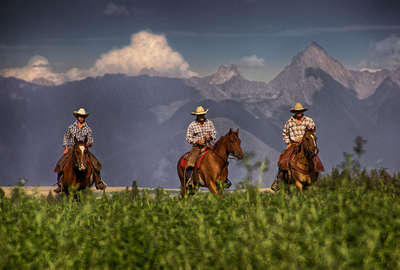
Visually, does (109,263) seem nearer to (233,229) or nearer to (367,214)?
(233,229)

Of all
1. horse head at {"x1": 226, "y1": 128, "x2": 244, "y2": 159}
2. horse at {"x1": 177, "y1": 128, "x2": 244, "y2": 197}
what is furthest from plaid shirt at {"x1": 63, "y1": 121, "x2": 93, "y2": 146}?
horse head at {"x1": 226, "y1": 128, "x2": 244, "y2": 159}

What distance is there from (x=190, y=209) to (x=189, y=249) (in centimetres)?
300

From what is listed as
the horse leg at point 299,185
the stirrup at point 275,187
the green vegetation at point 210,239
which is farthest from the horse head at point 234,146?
the green vegetation at point 210,239

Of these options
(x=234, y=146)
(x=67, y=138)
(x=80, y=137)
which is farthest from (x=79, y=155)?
(x=234, y=146)

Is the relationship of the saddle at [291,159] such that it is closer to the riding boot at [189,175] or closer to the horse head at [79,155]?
the riding boot at [189,175]

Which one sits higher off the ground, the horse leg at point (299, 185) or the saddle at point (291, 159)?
the saddle at point (291, 159)

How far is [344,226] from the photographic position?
27.4ft

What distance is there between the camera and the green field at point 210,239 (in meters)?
6.98

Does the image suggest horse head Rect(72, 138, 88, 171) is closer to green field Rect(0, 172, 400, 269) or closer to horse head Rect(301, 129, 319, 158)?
green field Rect(0, 172, 400, 269)

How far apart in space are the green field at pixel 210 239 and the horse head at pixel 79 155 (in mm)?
5724

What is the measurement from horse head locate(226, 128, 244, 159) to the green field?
529 centimetres

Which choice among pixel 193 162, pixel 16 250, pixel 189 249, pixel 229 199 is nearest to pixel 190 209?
pixel 229 199

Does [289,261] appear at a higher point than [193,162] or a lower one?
lower

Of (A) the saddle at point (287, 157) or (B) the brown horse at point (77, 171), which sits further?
(B) the brown horse at point (77, 171)
